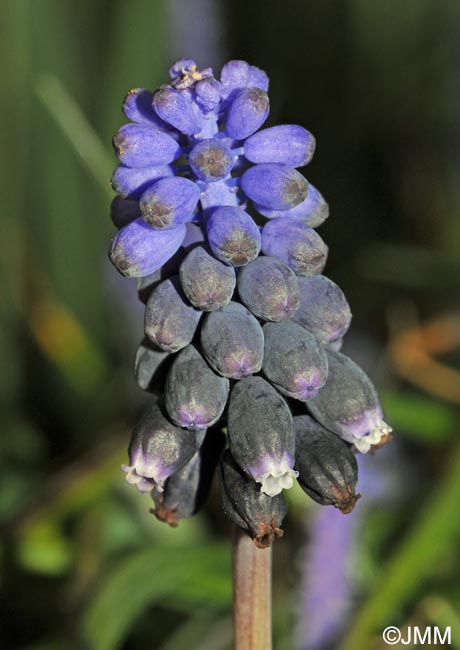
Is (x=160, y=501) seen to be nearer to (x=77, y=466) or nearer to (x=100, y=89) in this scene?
(x=77, y=466)

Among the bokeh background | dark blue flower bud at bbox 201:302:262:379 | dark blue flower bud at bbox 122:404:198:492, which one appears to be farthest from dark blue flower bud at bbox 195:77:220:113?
the bokeh background

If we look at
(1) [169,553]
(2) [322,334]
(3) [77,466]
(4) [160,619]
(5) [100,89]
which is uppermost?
(5) [100,89]

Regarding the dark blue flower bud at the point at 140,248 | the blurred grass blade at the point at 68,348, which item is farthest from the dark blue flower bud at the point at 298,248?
the blurred grass blade at the point at 68,348

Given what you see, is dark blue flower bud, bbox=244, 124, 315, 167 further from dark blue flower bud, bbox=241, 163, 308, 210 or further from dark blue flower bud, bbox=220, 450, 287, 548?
dark blue flower bud, bbox=220, 450, 287, 548

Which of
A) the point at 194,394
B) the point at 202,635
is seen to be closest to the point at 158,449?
the point at 194,394

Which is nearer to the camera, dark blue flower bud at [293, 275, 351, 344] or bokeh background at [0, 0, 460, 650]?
dark blue flower bud at [293, 275, 351, 344]

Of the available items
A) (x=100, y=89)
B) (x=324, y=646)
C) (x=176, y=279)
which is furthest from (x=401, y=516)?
(x=100, y=89)
